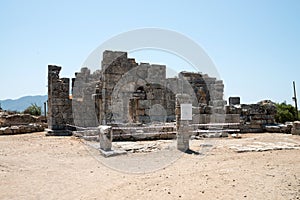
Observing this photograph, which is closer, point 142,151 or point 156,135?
point 142,151

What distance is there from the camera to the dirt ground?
17.4 ft

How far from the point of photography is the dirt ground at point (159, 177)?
208 inches

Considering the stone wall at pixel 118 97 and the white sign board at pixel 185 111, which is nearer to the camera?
the white sign board at pixel 185 111

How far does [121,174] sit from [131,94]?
12.8 m

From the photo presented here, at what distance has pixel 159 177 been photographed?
655cm

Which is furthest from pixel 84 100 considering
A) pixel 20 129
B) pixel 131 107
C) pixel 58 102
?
pixel 20 129

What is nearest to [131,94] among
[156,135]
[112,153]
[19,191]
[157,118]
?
[157,118]

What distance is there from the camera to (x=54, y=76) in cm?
1684

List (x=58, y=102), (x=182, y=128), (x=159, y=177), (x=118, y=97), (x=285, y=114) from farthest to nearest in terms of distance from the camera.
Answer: (x=285, y=114) < (x=118, y=97) < (x=58, y=102) < (x=182, y=128) < (x=159, y=177)

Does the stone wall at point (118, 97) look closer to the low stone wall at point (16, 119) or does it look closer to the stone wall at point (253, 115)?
the stone wall at point (253, 115)

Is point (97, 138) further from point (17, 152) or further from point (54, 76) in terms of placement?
point (54, 76)

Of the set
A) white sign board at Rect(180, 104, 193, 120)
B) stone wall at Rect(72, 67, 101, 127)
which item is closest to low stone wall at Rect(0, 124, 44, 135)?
stone wall at Rect(72, 67, 101, 127)

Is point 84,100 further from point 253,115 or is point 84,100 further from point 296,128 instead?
point 296,128

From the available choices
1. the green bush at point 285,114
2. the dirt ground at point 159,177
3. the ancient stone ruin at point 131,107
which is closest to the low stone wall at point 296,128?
the ancient stone ruin at point 131,107
